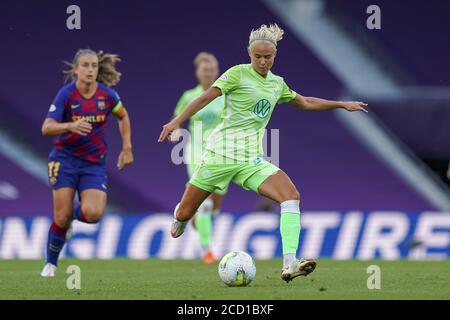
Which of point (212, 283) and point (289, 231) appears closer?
point (289, 231)

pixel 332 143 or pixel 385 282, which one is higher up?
pixel 332 143

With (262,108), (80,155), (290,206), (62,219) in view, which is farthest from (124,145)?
(290,206)

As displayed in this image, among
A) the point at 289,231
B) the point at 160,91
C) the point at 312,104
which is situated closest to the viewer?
the point at 289,231

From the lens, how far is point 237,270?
32.2ft

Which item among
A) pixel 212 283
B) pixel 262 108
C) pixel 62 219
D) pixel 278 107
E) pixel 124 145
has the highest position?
pixel 278 107

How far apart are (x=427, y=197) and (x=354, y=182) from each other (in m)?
1.14

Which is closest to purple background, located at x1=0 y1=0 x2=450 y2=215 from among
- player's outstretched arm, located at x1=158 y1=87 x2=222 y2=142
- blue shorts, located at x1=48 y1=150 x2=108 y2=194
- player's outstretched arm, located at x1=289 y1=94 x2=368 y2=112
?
blue shorts, located at x1=48 y1=150 x2=108 y2=194

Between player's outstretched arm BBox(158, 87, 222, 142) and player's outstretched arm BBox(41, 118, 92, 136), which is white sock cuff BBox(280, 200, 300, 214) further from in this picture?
player's outstretched arm BBox(41, 118, 92, 136)

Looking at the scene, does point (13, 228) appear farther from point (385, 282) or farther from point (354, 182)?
point (385, 282)

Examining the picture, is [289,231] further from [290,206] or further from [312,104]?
[312,104]

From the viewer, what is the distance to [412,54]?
17.8m

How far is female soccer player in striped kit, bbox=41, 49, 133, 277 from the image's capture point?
11.7m

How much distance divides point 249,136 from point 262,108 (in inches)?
11.0

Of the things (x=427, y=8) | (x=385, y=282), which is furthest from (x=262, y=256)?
(x=385, y=282)
